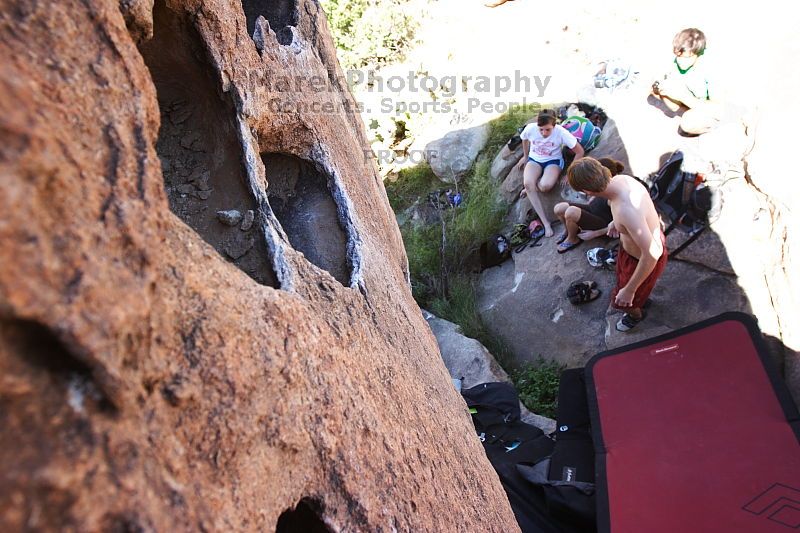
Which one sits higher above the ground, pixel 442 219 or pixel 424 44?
pixel 424 44

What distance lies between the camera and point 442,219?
595 centimetres

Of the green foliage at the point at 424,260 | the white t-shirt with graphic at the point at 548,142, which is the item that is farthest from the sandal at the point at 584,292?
the green foliage at the point at 424,260

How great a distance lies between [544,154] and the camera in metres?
4.79

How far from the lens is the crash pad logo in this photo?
229 cm

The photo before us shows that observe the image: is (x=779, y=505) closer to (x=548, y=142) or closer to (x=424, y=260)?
(x=548, y=142)

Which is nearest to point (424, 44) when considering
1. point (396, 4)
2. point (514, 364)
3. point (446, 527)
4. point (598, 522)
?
point (396, 4)

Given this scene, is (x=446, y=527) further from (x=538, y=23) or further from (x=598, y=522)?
(x=538, y=23)

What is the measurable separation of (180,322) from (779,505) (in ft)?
8.72

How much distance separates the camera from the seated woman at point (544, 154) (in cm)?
463

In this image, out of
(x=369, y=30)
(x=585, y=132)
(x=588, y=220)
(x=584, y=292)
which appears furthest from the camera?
(x=369, y=30)

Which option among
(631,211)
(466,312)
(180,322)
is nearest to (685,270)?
(631,211)

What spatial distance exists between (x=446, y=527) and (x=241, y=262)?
891 millimetres

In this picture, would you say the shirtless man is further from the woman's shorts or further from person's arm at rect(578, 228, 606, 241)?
the woman's shorts

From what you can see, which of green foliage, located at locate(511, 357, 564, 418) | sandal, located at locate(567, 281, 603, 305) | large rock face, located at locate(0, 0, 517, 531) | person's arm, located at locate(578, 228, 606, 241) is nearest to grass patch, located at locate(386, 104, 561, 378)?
green foliage, located at locate(511, 357, 564, 418)
